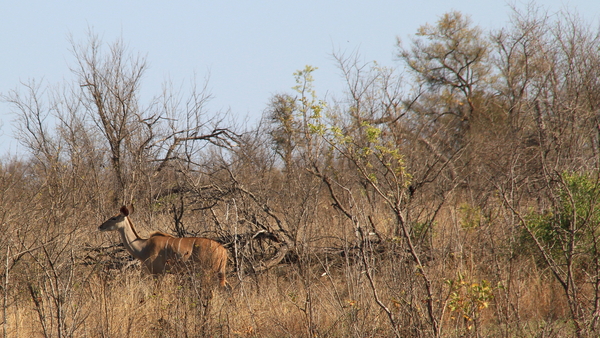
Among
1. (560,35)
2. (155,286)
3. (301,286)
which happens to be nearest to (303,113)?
(301,286)

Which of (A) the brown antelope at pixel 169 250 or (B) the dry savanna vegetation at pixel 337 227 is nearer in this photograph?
(B) the dry savanna vegetation at pixel 337 227

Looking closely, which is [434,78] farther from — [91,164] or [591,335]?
[591,335]

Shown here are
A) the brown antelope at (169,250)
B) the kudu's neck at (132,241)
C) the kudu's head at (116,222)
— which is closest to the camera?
the brown antelope at (169,250)

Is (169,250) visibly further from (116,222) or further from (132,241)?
(116,222)

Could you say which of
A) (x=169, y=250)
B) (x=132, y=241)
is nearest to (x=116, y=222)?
(x=132, y=241)

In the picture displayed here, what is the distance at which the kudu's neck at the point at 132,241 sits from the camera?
902 centimetres

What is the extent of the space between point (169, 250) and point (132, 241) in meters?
0.82

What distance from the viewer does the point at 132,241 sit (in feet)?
29.9

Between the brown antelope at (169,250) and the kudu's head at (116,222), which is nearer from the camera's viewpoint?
the brown antelope at (169,250)

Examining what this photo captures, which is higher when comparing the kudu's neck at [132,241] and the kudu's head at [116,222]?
the kudu's head at [116,222]

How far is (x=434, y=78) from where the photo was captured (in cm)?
2573

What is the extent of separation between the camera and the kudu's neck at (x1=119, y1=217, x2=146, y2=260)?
902 centimetres

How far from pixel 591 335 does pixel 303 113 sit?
311cm

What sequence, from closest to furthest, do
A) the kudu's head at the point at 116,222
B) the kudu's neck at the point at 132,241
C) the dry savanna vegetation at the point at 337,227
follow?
the dry savanna vegetation at the point at 337,227 → the kudu's neck at the point at 132,241 → the kudu's head at the point at 116,222
